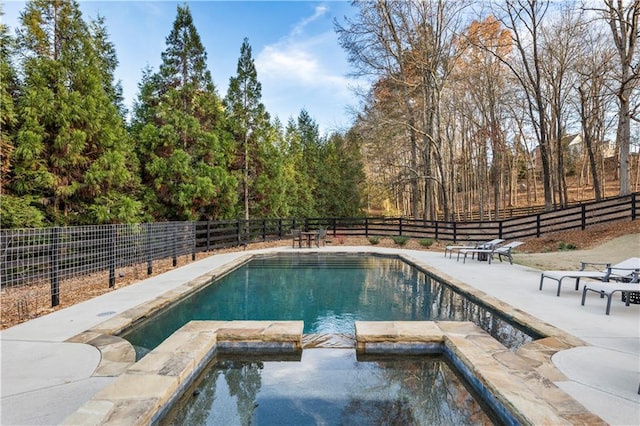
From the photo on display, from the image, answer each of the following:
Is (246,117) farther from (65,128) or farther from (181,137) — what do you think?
(65,128)

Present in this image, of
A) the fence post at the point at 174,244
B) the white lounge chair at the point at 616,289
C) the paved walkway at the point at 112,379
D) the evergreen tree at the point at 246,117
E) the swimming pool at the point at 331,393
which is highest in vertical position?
the evergreen tree at the point at 246,117

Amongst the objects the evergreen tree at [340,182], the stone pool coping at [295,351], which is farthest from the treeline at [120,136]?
the stone pool coping at [295,351]

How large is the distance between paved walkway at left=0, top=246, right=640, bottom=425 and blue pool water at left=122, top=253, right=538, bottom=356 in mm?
511

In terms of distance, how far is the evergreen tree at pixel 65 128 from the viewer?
6773 millimetres

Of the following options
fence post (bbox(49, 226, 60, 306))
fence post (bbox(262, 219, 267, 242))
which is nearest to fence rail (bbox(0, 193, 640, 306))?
fence post (bbox(49, 226, 60, 306))

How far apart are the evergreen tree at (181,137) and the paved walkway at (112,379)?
5854 mm

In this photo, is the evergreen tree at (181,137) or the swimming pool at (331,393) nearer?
the swimming pool at (331,393)

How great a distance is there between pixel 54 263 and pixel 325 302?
12.3ft

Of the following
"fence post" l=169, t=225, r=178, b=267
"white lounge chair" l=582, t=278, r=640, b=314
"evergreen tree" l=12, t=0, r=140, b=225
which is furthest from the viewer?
"fence post" l=169, t=225, r=178, b=267

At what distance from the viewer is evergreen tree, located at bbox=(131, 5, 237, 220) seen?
1080cm

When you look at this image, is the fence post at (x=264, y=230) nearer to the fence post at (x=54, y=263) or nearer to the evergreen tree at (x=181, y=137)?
the evergreen tree at (x=181, y=137)

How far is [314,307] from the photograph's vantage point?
516 centimetres

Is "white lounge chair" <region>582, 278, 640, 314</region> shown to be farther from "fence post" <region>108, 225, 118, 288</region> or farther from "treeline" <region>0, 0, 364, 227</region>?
"treeline" <region>0, 0, 364, 227</region>

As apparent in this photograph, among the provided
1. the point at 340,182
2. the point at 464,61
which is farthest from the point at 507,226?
the point at 340,182
